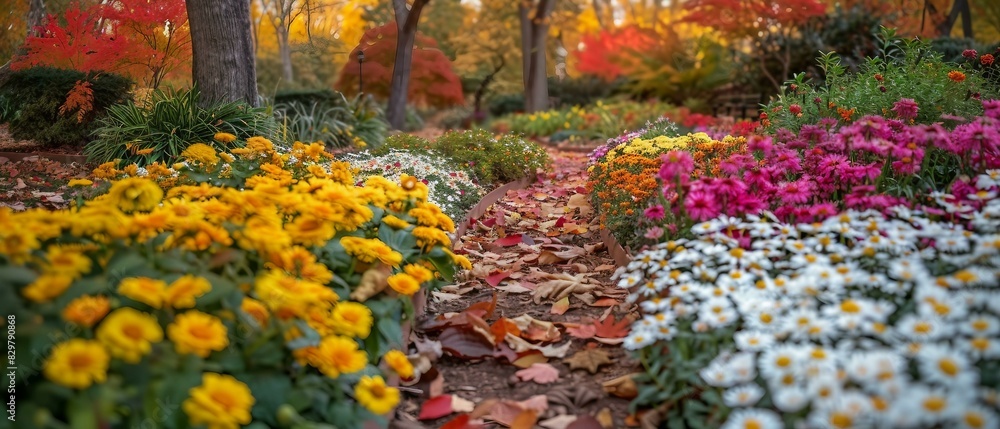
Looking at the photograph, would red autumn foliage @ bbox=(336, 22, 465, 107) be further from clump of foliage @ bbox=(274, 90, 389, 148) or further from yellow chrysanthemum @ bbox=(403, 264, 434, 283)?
yellow chrysanthemum @ bbox=(403, 264, 434, 283)

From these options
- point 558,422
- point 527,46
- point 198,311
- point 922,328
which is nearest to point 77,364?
point 198,311

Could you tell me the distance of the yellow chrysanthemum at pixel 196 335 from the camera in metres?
1.32

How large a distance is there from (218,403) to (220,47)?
15.2 feet

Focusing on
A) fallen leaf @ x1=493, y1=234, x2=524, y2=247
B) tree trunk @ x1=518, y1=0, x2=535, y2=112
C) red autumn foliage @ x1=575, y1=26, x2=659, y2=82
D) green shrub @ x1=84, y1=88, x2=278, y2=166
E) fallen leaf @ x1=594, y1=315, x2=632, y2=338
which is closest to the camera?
fallen leaf @ x1=594, y1=315, x2=632, y2=338

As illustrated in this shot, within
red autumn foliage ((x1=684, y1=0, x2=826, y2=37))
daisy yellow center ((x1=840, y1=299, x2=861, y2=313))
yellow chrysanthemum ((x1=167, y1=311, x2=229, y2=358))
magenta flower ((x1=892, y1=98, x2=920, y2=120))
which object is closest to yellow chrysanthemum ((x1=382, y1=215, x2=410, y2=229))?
yellow chrysanthemum ((x1=167, y1=311, x2=229, y2=358))

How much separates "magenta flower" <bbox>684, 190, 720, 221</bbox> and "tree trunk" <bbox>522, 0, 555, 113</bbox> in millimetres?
11379

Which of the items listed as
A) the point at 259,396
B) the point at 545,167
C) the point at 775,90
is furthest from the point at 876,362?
the point at 775,90

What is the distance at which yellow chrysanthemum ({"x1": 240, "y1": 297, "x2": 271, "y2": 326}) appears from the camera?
1.53 metres

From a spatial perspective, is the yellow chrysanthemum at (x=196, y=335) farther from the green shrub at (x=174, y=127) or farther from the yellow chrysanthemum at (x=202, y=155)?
the green shrub at (x=174, y=127)

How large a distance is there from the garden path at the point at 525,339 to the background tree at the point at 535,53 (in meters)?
10.1

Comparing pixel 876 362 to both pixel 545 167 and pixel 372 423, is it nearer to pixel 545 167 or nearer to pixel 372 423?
pixel 372 423

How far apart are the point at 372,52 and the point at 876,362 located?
10.7 m

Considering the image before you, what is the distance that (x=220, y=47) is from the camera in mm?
5316

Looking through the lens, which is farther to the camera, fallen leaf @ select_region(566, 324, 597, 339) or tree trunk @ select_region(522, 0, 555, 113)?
tree trunk @ select_region(522, 0, 555, 113)
